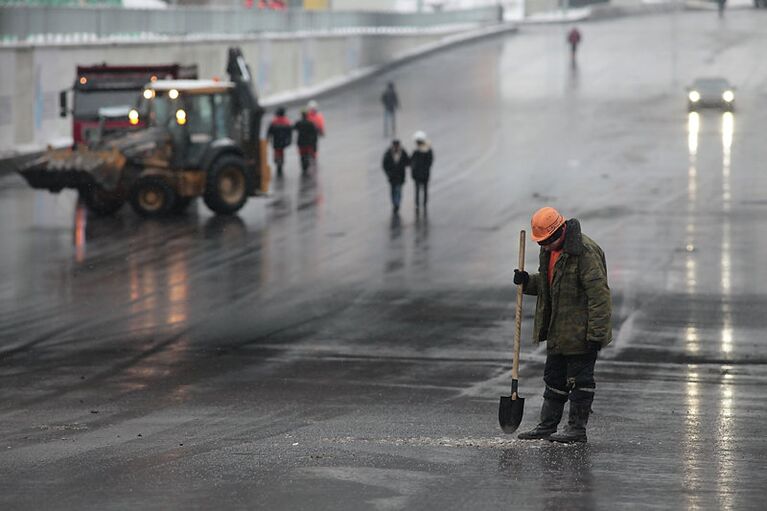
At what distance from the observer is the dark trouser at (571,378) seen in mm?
10922

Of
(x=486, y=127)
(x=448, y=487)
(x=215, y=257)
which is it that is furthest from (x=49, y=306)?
(x=486, y=127)

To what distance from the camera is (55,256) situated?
25.8 metres

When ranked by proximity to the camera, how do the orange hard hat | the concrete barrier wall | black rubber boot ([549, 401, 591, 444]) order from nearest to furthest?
the orange hard hat → black rubber boot ([549, 401, 591, 444]) → the concrete barrier wall

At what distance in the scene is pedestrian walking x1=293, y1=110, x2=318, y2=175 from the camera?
40.4m

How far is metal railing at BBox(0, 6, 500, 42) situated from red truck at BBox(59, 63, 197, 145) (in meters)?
5.42

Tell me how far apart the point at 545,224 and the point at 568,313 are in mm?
654

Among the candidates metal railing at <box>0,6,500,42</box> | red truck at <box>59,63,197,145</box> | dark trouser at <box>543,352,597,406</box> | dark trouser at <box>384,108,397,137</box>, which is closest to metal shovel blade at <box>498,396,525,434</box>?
dark trouser at <box>543,352,597,406</box>

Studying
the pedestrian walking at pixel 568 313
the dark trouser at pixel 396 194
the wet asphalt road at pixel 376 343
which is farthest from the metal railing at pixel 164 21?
the pedestrian walking at pixel 568 313

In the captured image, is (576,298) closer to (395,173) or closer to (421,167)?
(395,173)

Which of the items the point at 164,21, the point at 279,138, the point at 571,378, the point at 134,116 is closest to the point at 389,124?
the point at 164,21

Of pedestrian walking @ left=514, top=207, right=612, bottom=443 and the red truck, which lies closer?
pedestrian walking @ left=514, top=207, right=612, bottom=443

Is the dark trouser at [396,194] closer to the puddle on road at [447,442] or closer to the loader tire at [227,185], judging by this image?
the loader tire at [227,185]

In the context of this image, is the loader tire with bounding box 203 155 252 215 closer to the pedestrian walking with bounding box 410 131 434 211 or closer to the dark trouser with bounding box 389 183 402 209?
the dark trouser with bounding box 389 183 402 209

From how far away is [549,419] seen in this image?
11.1 m
